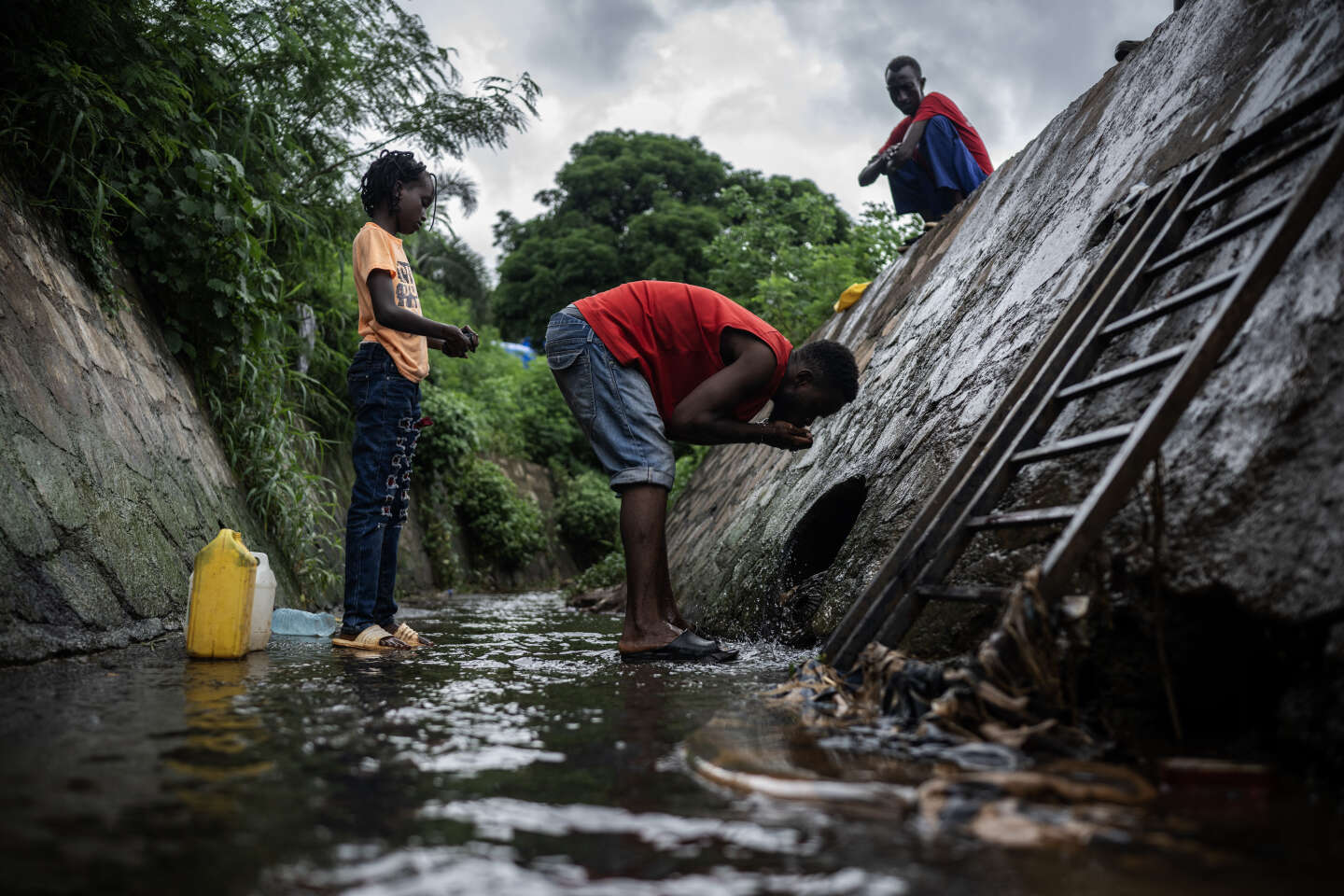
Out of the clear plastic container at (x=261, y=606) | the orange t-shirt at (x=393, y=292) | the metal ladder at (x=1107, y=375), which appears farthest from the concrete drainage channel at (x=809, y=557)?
the clear plastic container at (x=261, y=606)

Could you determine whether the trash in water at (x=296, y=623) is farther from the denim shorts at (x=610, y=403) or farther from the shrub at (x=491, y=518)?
the shrub at (x=491, y=518)

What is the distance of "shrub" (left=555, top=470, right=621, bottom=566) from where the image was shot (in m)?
13.3

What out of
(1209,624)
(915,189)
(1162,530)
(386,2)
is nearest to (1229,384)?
(1162,530)

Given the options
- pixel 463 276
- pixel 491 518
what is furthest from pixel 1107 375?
pixel 463 276

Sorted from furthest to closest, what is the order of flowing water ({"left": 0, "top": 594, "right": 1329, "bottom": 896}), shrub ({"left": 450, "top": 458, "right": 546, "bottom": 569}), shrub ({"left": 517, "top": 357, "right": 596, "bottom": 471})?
1. shrub ({"left": 517, "top": 357, "right": 596, "bottom": 471})
2. shrub ({"left": 450, "top": 458, "right": 546, "bottom": 569})
3. flowing water ({"left": 0, "top": 594, "right": 1329, "bottom": 896})

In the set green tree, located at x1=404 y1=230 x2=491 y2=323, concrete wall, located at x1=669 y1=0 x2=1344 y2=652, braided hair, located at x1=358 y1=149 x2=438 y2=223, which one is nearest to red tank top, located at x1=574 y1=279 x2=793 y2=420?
concrete wall, located at x1=669 y1=0 x2=1344 y2=652

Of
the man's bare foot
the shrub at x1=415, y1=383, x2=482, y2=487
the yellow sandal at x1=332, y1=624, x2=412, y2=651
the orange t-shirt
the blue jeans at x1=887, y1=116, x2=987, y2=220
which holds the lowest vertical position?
the yellow sandal at x1=332, y1=624, x2=412, y2=651

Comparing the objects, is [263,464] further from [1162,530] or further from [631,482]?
[1162,530]

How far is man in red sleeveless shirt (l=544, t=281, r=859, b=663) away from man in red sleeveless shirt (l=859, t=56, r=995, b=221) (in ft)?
9.33

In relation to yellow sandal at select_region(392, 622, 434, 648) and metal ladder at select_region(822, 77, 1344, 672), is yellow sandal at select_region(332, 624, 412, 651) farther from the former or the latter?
metal ladder at select_region(822, 77, 1344, 672)

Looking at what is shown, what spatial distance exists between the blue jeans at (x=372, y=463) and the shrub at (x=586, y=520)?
9585 millimetres

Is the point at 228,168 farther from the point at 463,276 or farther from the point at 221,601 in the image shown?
the point at 463,276

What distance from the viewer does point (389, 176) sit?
3541 mm

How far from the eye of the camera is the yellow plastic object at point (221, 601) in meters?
2.80
